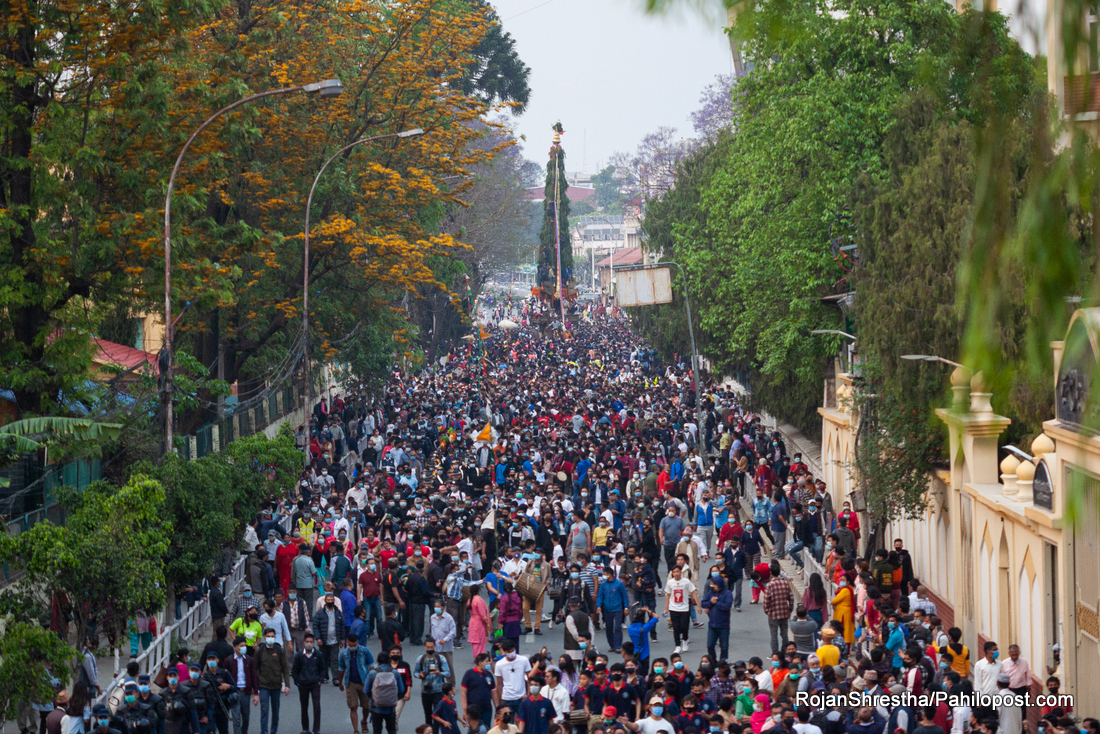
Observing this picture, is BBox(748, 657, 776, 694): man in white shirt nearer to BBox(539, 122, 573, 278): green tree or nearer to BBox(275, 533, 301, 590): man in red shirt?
BBox(275, 533, 301, 590): man in red shirt

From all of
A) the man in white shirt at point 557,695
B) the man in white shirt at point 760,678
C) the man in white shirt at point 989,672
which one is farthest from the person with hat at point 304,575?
the man in white shirt at point 989,672

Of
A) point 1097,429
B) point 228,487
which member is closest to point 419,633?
point 228,487

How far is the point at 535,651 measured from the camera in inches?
684

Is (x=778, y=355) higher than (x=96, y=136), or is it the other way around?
(x=96, y=136)

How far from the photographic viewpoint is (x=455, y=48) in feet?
107

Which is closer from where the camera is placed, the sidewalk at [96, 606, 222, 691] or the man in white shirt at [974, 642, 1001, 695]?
the man in white shirt at [974, 642, 1001, 695]

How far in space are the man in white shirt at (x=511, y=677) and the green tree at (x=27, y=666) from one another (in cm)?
421

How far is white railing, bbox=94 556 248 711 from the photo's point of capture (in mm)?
13164

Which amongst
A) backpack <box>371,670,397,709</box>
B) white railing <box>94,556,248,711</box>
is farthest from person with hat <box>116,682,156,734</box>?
backpack <box>371,670,397,709</box>

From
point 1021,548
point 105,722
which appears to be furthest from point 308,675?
point 1021,548

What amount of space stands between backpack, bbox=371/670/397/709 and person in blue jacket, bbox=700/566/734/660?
4529mm

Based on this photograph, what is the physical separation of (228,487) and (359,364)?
62.4ft

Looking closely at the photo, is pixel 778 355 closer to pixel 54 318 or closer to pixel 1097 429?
pixel 54 318

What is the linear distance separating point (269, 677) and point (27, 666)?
111 inches
